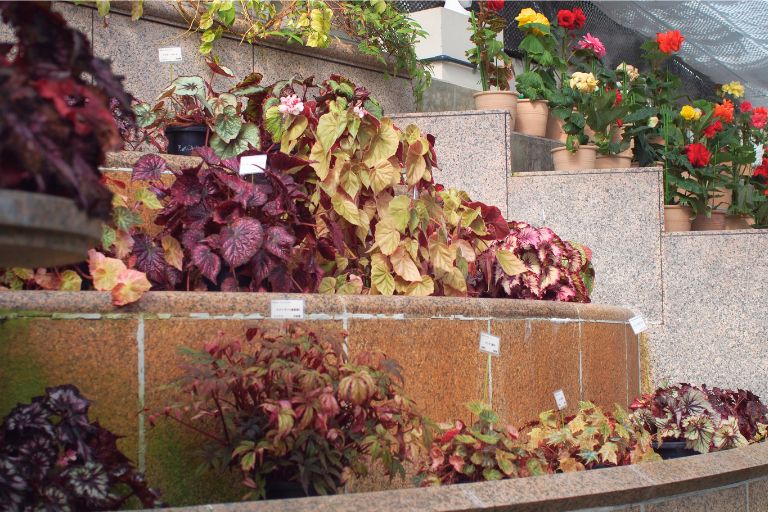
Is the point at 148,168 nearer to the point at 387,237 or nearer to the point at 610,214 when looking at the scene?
the point at 387,237

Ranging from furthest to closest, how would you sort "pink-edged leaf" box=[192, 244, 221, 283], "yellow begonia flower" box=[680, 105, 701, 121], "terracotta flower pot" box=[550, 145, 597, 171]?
"yellow begonia flower" box=[680, 105, 701, 121] → "terracotta flower pot" box=[550, 145, 597, 171] → "pink-edged leaf" box=[192, 244, 221, 283]

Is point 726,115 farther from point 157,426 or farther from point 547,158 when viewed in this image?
point 157,426

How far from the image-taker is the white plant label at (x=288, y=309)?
10.1ft

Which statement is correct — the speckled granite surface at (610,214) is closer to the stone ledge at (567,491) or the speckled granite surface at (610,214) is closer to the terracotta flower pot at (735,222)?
Result: the terracotta flower pot at (735,222)

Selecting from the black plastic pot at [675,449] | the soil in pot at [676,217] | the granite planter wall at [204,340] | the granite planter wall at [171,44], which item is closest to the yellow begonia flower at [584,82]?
the soil in pot at [676,217]

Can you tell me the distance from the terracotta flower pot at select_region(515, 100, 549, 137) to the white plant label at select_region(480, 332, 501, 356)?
3246 millimetres

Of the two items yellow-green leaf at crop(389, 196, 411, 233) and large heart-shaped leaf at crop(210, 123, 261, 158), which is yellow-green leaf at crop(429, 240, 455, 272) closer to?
yellow-green leaf at crop(389, 196, 411, 233)

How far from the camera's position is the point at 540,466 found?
3396mm

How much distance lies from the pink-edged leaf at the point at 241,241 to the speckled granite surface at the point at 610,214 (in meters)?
3.23

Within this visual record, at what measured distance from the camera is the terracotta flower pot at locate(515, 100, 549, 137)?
22.2ft

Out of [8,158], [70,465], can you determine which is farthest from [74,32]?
[70,465]

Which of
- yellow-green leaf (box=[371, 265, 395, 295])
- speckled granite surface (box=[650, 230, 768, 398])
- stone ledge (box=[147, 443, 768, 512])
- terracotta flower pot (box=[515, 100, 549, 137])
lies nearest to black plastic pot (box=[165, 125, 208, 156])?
yellow-green leaf (box=[371, 265, 395, 295])

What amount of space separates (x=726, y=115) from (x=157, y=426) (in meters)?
5.68

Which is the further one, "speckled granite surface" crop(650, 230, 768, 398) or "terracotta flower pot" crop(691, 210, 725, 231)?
"terracotta flower pot" crop(691, 210, 725, 231)
